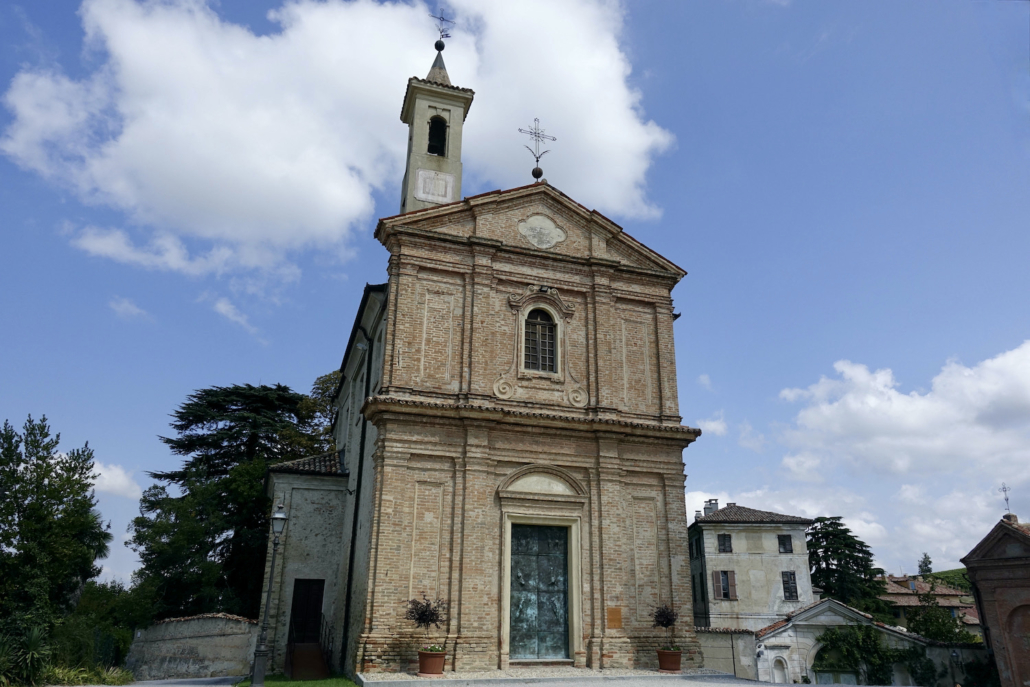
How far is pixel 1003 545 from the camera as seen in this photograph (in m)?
20.2

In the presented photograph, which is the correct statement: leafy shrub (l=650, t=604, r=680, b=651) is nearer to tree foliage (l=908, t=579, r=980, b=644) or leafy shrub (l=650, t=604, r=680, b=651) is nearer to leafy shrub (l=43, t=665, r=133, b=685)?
leafy shrub (l=43, t=665, r=133, b=685)

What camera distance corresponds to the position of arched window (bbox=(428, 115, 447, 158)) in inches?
804

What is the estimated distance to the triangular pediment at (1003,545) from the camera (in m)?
19.7

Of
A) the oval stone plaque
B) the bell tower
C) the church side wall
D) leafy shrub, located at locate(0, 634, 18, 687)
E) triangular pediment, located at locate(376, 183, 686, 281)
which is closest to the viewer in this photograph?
leafy shrub, located at locate(0, 634, 18, 687)

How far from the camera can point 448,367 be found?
51.5ft

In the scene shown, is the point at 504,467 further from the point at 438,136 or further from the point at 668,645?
the point at 438,136

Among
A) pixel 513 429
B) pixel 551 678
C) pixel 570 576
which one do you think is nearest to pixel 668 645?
pixel 570 576

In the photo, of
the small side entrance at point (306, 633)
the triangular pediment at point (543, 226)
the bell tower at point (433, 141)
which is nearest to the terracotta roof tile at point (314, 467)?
the small side entrance at point (306, 633)

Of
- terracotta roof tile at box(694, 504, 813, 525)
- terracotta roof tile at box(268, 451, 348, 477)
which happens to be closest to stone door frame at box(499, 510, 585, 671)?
terracotta roof tile at box(268, 451, 348, 477)

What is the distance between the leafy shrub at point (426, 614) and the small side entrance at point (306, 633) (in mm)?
3420

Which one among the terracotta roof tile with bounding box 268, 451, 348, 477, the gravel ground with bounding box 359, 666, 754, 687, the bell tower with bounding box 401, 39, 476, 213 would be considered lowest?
A: the gravel ground with bounding box 359, 666, 754, 687

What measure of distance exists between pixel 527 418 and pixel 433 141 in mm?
9602

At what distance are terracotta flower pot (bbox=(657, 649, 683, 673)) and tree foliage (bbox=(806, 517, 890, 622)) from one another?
30864 millimetres

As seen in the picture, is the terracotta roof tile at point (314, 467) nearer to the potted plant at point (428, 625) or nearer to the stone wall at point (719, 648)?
the potted plant at point (428, 625)
